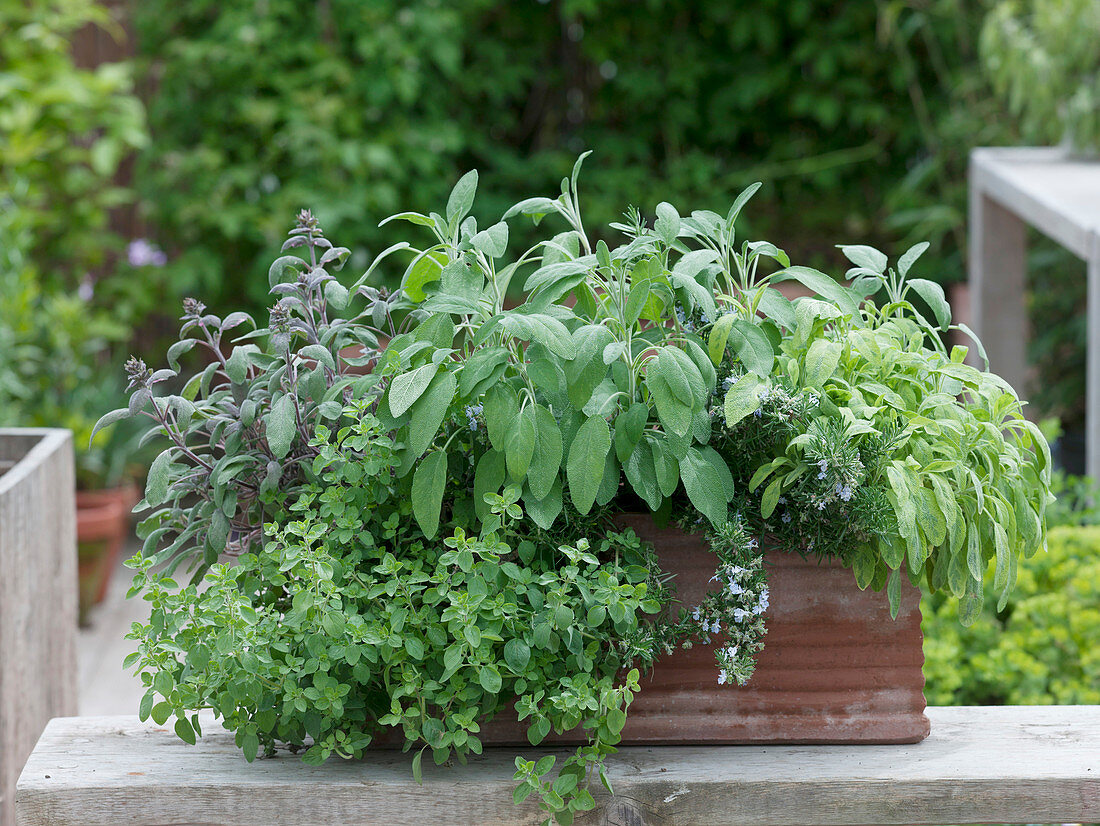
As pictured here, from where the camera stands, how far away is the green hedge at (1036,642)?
140cm

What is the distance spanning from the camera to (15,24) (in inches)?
134

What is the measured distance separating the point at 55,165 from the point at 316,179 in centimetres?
80

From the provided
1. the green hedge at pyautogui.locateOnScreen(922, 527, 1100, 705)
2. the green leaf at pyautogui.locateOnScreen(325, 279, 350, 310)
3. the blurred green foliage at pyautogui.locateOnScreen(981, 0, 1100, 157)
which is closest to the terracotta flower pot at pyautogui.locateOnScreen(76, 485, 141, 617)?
the green hedge at pyautogui.locateOnScreen(922, 527, 1100, 705)

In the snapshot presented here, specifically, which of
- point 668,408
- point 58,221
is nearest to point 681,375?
point 668,408

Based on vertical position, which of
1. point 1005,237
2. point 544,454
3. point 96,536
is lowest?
point 96,536

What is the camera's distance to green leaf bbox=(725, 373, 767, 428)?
763 millimetres

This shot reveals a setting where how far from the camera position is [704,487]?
791 millimetres

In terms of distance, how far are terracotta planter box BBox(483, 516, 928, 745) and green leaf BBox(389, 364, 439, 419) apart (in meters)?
0.20

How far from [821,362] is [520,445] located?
0.74ft

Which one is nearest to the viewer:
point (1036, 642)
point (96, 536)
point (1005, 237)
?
point (1036, 642)

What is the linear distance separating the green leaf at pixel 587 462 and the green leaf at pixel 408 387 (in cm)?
11

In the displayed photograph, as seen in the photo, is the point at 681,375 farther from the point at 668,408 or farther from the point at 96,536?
the point at 96,536

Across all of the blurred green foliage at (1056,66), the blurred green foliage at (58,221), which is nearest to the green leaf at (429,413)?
the blurred green foliage at (58,221)

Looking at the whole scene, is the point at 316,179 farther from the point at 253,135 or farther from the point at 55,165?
the point at 55,165
